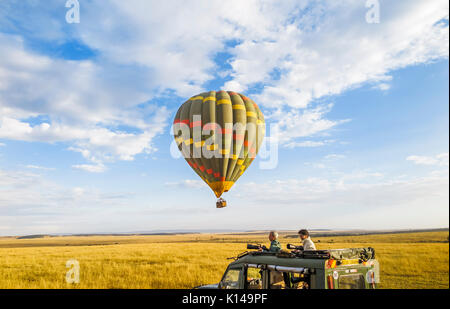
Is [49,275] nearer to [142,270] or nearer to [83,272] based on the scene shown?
[83,272]

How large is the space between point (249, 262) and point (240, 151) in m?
15.4

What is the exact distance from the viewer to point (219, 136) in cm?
2139

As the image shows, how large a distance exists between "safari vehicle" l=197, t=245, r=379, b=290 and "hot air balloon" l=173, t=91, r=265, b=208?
14.5 m

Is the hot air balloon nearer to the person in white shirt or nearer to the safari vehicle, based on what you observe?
the person in white shirt

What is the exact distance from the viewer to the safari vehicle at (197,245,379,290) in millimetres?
5590

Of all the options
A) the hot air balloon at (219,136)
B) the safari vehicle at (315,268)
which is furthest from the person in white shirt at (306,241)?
the hot air balloon at (219,136)

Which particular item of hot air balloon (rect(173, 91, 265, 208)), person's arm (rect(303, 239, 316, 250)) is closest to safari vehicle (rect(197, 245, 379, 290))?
person's arm (rect(303, 239, 316, 250))

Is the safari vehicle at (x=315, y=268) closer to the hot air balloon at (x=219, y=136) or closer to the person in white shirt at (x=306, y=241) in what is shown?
the person in white shirt at (x=306, y=241)

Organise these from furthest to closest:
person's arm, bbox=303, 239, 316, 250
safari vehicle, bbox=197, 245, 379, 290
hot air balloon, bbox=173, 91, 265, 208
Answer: hot air balloon, bbox=173, 91, 265, 208, person's arm, bbox=303, 239, 316, 250, safari vehicle, bbox=197, 245, 379, 290

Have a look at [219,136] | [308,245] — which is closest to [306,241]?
[308,245]

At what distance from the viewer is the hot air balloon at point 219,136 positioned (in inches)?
845

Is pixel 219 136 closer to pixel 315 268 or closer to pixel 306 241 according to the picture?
pixel 306 241

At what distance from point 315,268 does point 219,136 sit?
16.2m
